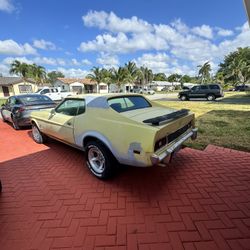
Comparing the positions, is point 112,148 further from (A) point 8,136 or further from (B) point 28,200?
(A) point 8,136

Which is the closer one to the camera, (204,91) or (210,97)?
(210,97)

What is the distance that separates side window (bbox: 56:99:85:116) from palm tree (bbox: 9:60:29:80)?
40.3 meters

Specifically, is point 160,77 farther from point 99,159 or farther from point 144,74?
point 99,159

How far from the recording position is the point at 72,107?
4059 millimetres

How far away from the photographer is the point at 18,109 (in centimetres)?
691

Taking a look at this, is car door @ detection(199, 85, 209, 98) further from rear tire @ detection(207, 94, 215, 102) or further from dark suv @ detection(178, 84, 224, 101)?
rear tire @ detection(207, 94, 215, 102)

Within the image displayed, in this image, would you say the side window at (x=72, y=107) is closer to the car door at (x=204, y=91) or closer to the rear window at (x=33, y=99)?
the rear window at (x=33, y=99)

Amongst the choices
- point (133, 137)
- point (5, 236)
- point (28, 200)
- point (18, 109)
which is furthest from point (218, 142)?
point (18, 109)

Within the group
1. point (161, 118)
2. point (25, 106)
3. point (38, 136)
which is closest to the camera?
point (161, 118)

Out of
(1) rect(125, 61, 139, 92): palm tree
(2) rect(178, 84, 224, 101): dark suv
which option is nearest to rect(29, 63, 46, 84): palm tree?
(1) rect(125, 61, 139, 92): palm tree

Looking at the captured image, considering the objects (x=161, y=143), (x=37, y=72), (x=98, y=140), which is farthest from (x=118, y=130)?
(x=37, y=72)

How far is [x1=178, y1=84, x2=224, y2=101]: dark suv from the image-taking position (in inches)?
727

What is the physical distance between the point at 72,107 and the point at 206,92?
59.1ft

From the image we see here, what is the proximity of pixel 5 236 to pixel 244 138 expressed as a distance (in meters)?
5.87
